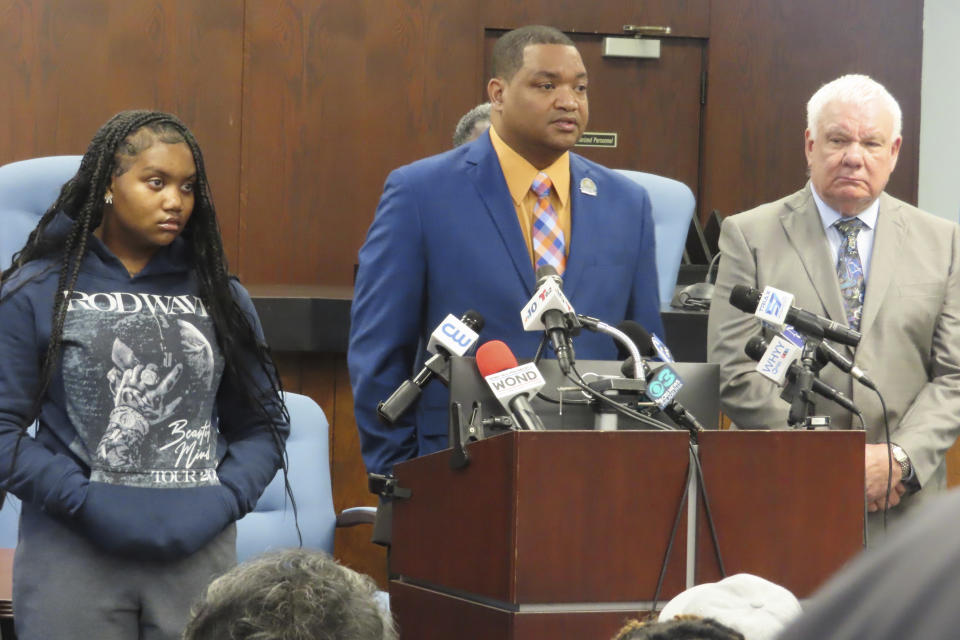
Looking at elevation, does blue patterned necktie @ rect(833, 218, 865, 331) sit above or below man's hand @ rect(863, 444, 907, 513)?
above

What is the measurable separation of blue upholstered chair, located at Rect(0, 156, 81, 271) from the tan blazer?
2409 millimetres

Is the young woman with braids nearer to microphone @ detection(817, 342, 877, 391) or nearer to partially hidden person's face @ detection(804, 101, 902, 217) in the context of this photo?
microphone @ detection(817, 342, 877, 391)

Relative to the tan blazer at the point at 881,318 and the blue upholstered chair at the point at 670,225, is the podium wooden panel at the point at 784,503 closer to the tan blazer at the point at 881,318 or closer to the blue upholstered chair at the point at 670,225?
the tan blazer at the point at 881,318

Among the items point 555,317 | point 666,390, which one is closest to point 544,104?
point 555,317

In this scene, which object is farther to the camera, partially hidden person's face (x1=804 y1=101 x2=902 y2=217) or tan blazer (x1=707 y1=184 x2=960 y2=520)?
partially hidden person's face (x1=804 y1=101 x2=902 y2=217)

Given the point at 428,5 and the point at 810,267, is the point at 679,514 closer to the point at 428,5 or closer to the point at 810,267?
the point at 810,267

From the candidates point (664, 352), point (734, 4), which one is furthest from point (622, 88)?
point (664, 352)

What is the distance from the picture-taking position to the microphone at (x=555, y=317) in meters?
2.03

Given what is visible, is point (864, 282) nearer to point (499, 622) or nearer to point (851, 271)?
point (851, 271)

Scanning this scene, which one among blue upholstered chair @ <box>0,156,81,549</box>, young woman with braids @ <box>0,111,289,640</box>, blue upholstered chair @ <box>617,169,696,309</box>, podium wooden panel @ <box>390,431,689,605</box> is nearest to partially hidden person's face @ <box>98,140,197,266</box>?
young woman with braids @ <box>0,111,289,640</box>

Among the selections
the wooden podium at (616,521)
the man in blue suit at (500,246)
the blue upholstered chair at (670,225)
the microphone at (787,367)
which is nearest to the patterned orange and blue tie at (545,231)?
the man in blue suit at (500,246)

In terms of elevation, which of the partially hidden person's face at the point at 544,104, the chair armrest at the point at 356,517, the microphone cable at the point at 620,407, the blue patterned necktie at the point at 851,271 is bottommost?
the chair armrest at the point at 356,517

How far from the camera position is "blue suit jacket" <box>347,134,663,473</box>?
275 cm

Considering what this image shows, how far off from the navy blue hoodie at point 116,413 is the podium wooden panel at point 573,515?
537mm
